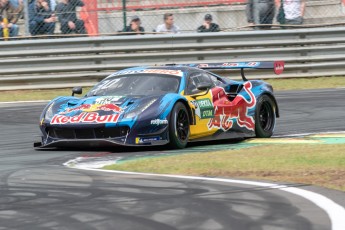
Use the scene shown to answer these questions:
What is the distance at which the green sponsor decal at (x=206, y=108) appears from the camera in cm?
1195

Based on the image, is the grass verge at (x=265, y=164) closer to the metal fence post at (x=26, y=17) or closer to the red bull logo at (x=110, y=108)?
the red bull logo at (x=110, y=108)

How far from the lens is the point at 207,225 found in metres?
5.97


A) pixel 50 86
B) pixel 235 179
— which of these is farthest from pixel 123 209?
pixel 50 86

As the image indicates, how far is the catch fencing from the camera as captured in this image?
19.5 metres

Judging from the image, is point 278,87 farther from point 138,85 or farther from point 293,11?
point 138,85

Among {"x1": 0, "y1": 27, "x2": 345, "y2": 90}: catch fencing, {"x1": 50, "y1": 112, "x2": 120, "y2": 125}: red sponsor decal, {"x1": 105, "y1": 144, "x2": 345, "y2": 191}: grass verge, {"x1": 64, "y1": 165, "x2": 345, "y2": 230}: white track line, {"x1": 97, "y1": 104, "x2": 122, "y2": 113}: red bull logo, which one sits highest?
{"x1": 0, "y1": 27, "x2": 345, "y2": 90}: catch fencing

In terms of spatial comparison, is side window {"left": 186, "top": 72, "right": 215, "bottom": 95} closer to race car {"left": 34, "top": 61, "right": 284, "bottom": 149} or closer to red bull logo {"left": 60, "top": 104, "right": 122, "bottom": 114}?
race car {"left": 34, "top": 61, "right": 284, "bottom": 149}

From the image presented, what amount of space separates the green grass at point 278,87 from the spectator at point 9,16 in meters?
1.36

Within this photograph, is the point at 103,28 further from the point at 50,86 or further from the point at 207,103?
the point at 207,103

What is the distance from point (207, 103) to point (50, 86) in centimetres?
806


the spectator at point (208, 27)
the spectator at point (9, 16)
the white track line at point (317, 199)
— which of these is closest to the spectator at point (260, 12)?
the spectator at point (208, 27)

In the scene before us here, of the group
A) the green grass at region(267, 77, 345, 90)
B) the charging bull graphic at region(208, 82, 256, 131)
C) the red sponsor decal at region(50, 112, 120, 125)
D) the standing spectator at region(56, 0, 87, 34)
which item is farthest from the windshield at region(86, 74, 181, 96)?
the green grass at region(267, 77, 345, 90)

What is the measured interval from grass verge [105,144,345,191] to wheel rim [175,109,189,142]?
39.9 inches

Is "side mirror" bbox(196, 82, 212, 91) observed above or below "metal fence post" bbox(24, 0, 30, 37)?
below
